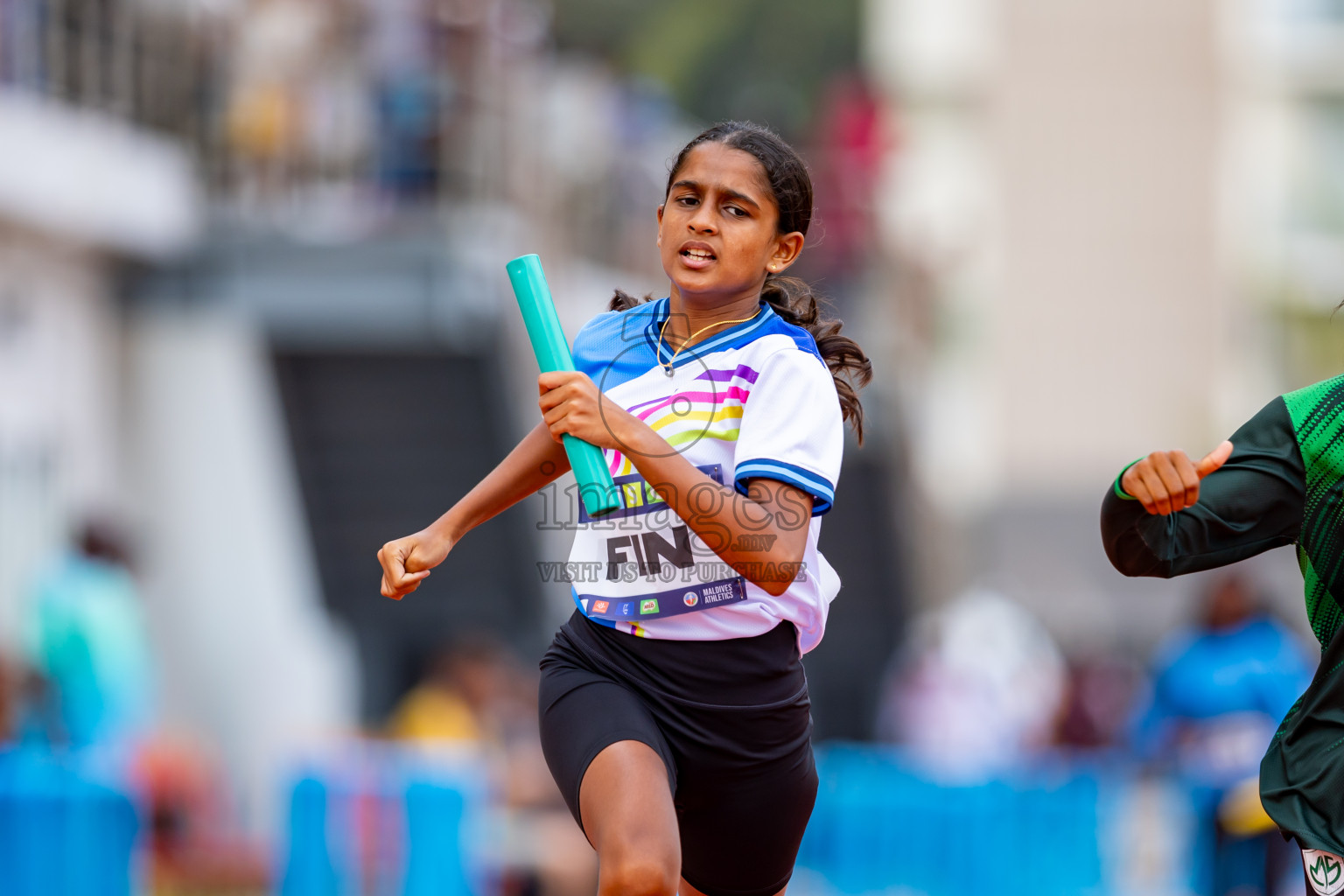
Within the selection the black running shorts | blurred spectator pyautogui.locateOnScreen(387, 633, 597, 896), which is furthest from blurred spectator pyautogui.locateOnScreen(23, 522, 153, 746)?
the black running shorts

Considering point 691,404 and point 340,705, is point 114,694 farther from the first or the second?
point 691,404

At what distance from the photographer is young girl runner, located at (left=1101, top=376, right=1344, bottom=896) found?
3.33 metres

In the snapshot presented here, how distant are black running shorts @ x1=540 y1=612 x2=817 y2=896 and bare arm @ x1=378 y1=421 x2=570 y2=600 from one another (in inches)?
13.2

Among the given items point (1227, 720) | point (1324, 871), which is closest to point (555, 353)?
point (1324, 871)

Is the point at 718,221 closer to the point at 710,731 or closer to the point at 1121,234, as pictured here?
the point at 710,731

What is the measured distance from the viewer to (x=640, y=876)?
10.7 feet

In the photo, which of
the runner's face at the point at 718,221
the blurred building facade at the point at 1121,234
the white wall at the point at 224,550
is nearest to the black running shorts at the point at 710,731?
the runner's face at the point at 718,221

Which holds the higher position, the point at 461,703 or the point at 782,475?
the point at 782,475

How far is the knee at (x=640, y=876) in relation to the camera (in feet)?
10.7

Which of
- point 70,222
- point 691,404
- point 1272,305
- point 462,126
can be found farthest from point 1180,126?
point 691,404

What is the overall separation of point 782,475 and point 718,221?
55 cm

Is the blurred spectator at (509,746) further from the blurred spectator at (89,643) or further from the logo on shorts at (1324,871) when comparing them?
the logo on shorts at (1324,871)

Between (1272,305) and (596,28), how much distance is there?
Result: 1208cm

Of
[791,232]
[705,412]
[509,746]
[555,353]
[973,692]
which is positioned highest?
[791,232]
